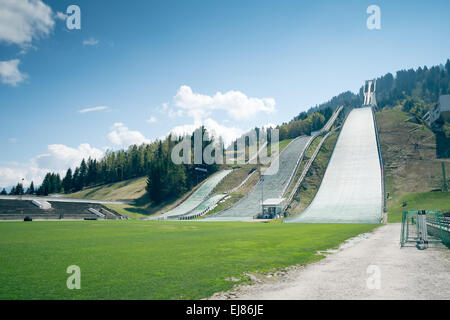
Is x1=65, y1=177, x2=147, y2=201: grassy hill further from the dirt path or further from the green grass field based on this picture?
the dirt path

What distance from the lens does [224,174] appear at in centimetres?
7906

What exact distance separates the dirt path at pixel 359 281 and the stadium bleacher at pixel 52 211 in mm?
53130

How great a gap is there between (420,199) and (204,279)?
157ft

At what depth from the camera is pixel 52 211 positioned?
58.1 meters

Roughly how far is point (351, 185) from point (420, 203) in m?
11.0

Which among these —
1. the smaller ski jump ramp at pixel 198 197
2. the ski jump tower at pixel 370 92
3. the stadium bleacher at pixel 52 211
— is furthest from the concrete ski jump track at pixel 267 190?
the ski jump tower at pixel 370 92

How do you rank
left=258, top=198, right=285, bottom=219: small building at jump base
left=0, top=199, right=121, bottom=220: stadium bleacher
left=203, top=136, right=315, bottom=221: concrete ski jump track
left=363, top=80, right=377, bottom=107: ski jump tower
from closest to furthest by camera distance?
1. left=258, top=198, right=285, bottom=219: small building at jump base
2. left=0, top=199, right=121, bottom=220: stadium bleacher
3. left=203, top=136, right=315, bottom=221: concrete ski jump track
4. left=363, top=80, right=377, bottom=107: ski jump tower

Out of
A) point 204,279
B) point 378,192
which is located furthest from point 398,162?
point 204,279

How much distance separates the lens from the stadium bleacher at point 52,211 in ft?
171

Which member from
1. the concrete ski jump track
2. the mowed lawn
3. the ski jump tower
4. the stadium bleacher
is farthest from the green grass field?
the ski jump tower

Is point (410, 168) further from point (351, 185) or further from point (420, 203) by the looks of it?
point (420, 203)

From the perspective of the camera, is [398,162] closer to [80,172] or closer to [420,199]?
[420,199]

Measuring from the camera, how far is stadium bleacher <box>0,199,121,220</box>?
52.0 meters
